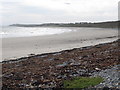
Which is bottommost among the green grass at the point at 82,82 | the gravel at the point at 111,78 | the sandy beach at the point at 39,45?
the sandy beach at the point at 39,45

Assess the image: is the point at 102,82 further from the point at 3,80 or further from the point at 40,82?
the point at 3,80

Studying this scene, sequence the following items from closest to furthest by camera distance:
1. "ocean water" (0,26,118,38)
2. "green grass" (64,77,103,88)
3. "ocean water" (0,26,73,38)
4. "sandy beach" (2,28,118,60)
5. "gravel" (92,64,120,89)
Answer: "gravel" (92,64,120,89) < "green grass" (64,77,103,88) < "sandy beach" (2,28,118,60) < "ocean water" (0,26,118,38) < "ocean water" (0,26,73,38)

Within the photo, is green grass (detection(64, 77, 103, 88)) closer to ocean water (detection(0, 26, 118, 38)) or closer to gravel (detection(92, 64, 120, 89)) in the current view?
gravel (detection(92, 64, 120, 89))

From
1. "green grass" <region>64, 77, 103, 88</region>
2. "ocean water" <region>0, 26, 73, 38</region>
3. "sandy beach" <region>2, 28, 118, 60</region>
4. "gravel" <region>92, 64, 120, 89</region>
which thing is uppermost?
"gravel" <region>92, 64, 120, 89</region>

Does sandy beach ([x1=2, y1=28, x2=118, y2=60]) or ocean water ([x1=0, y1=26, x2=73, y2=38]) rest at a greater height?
sandy beach ([x1=2, y1=28, x2=118, y2=60])

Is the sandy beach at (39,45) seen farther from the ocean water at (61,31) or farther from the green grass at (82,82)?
the green grass at (82,82)

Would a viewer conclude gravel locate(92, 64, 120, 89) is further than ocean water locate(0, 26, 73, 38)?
No

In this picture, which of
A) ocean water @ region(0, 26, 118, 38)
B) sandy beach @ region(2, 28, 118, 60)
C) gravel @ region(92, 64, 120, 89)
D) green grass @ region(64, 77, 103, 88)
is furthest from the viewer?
ocean water @ region(0, 26, 118, 38)

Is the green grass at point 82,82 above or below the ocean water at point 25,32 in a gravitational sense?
above

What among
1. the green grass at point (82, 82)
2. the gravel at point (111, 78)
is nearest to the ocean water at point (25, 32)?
the gravel at point (111, 78)

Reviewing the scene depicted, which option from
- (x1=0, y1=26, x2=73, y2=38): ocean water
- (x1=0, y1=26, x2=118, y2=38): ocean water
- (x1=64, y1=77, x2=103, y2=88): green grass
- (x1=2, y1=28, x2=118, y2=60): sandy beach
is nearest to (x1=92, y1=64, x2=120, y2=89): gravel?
(x1=64, y1=77, x2=103, y2=88): green grass

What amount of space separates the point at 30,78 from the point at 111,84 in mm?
4685

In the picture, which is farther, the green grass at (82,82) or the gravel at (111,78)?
the green grass at (82,82)

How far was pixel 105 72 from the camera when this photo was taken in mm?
11195
